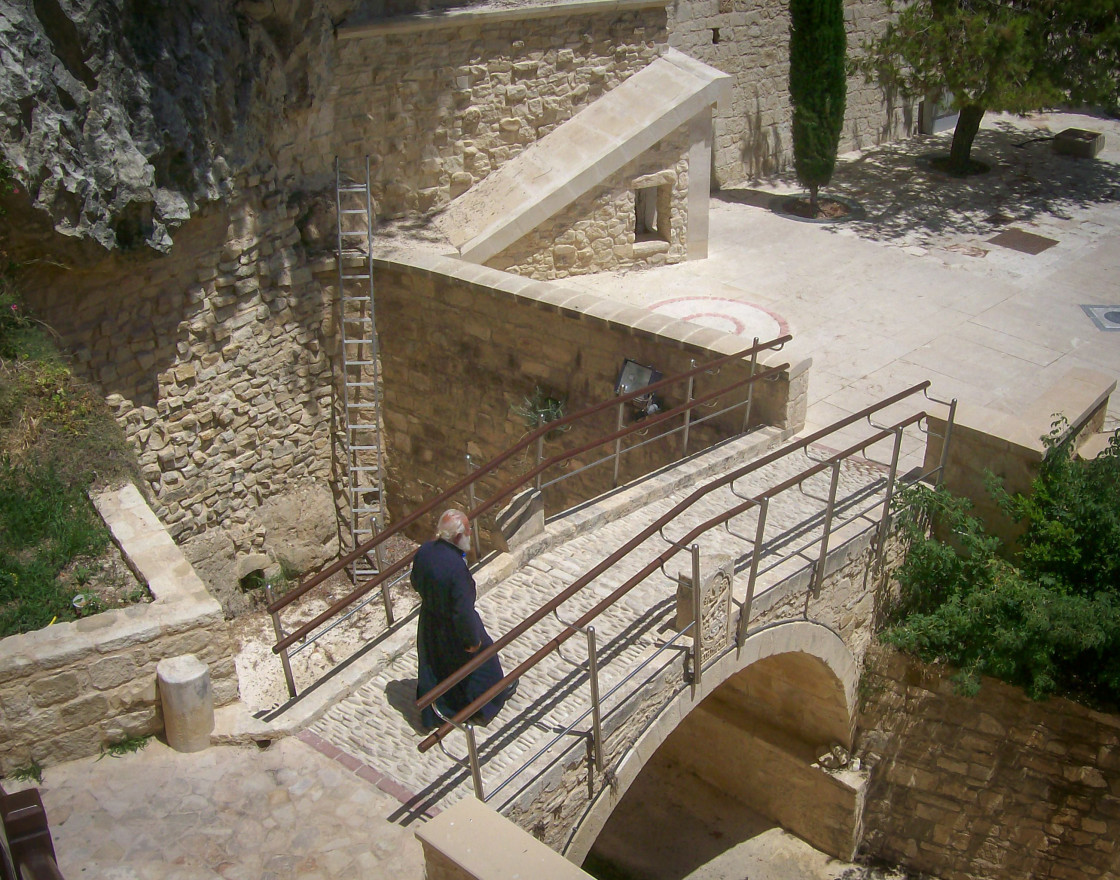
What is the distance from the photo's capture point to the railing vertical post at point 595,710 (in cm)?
536

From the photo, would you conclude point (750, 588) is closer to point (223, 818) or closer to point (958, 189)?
point (223, 818)

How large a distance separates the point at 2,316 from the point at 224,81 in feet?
8.91

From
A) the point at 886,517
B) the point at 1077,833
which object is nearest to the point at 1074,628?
the point at 886,517

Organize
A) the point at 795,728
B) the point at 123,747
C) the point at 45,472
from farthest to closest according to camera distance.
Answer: the point at 795,728, the point at 45,472, the point at 123,747

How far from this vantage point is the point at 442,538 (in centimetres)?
566

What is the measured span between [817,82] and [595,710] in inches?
443

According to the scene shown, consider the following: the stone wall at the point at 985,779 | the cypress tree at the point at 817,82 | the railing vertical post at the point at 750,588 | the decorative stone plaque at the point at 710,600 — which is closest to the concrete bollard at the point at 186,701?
the decorative stone plaque at the point at 710,600

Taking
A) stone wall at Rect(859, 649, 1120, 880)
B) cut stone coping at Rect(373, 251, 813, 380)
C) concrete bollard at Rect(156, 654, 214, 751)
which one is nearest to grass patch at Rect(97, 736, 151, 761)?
concrete bollard at Rect(156, 654, 214, 751)

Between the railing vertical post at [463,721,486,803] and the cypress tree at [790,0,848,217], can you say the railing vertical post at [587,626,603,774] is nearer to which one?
the railing vertical post at [463,721,486,803]

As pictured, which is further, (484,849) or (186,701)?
(186,701)

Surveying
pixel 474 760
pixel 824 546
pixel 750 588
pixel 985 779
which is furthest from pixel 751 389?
pixel 474 760

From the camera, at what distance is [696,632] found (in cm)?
619

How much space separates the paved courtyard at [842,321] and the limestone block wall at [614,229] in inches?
10.4

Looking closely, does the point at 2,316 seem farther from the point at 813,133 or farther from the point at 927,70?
the point at 927,70
